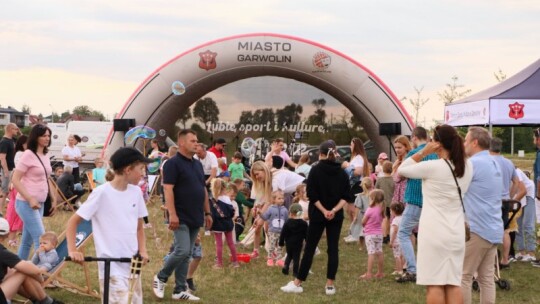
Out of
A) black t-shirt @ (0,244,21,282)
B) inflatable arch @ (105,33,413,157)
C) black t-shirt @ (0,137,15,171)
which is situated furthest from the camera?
inflatable arch @ (105,33,413,157)

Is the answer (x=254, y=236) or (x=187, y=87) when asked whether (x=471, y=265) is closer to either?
(x=254, y=236)

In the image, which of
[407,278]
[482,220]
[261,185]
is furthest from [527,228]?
[482,220]

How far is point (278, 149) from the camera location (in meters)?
12.4

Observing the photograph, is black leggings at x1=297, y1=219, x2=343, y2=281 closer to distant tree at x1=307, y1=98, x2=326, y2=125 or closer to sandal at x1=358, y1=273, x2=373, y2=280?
sandal at x1=358, y1=273, x2=373, y2=280

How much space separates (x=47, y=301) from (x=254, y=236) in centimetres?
454

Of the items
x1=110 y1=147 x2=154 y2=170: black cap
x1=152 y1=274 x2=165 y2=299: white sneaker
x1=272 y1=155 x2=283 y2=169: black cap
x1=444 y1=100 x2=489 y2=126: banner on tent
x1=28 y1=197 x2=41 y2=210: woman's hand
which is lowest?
x1=152 y1=274 x2=165 y2=299: white sneaker

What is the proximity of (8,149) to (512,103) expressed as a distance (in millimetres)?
8774

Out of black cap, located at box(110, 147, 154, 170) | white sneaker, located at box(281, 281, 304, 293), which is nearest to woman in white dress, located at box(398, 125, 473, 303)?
black cap, located at box(110, 147, 154, 170)

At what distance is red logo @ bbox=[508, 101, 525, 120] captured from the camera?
12797mm

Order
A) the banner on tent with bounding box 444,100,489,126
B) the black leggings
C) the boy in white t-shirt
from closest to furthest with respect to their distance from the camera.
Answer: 1. the boy in white t-shirt
2. the black leggings
3. the banner on tent with bounding box 444,100,489,126

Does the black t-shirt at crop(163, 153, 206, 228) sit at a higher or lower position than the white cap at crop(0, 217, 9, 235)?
higher

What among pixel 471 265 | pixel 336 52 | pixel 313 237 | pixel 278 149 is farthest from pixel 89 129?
pixel 471 265

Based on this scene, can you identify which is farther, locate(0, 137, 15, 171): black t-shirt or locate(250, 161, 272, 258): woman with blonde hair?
locate(0, 137, 15, 171): black t-shirt

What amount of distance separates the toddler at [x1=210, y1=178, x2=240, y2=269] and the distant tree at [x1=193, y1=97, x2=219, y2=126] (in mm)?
11329
